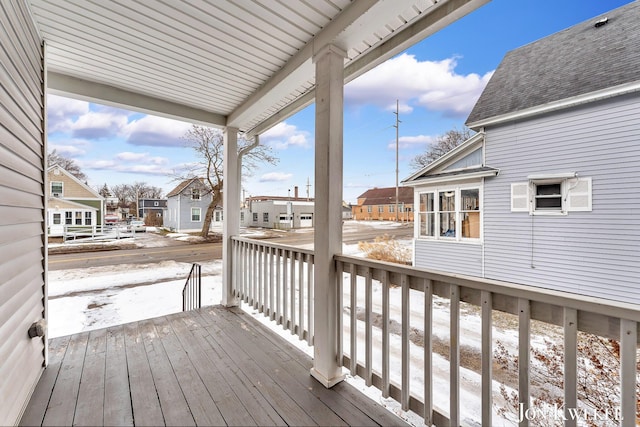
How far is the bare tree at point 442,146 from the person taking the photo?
1.44m

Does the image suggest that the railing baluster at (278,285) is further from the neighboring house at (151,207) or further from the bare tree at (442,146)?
the neighboring house at (151,207)

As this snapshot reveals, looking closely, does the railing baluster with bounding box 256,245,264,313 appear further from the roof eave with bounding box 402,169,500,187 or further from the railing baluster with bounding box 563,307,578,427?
the railing baluster with bounding box 563,307,578,427

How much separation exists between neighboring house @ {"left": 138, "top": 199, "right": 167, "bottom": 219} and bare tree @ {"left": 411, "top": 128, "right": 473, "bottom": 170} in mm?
11884

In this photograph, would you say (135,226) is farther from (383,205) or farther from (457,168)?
(457,168)

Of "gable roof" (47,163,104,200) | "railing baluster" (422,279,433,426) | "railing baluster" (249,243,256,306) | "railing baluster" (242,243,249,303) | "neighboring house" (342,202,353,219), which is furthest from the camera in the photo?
"gable roof" (47,163,104,200)

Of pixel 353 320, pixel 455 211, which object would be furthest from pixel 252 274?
pixel 455 211

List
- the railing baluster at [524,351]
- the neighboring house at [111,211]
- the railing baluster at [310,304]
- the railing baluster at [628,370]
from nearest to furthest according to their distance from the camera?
1. the railing baluster at [628,370]
2. the railing baluster at [524,351]
3. the railing baluster at [310,304]
4. the neighboring house at [111,211]

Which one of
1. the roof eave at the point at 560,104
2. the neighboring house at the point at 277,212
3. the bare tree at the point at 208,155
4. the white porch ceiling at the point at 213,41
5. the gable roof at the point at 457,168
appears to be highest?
the bare tree at the point at 208,155

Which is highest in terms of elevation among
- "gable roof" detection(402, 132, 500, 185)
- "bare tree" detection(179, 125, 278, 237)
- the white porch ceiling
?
"bare tree" detection(179, 125, 278, 237)

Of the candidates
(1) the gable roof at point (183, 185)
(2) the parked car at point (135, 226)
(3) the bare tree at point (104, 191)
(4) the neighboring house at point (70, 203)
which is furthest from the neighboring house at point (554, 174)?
(1) the gable roof at point (183, 185)

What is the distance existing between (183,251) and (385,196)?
746cm

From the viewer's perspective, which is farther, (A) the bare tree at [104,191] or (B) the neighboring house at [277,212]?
(A) the bare tree at [104,191]

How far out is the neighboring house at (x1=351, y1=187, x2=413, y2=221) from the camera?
160 centimetres

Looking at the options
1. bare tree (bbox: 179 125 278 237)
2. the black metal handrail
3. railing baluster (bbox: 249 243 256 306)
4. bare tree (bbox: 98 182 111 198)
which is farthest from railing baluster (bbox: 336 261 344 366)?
bare tree (bbox: 179 125 278 237)
